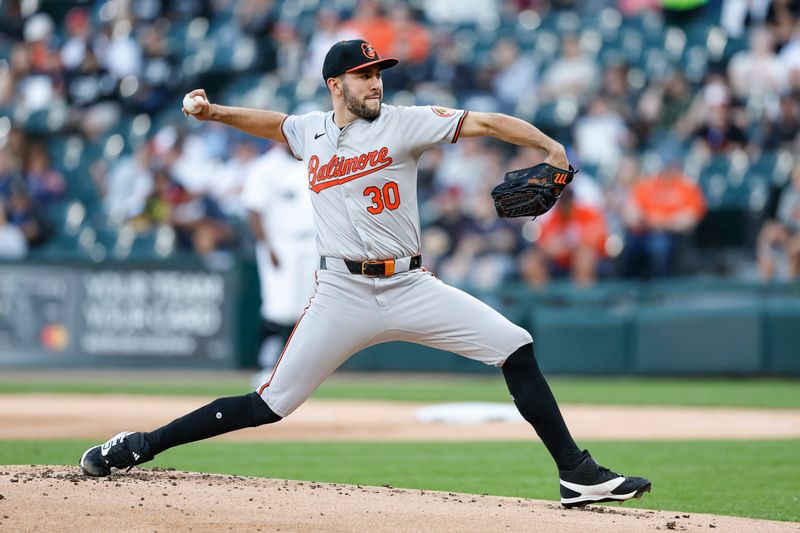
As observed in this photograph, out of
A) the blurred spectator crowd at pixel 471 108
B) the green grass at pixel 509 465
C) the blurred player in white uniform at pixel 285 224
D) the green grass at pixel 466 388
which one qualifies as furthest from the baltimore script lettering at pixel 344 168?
the blurred spectator crowd at pixel 471 108

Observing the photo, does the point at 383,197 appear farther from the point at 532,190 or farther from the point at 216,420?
the point at 216,420

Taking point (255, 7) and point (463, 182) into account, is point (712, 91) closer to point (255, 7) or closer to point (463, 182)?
point (463, 182)

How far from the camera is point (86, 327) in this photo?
48.3ft

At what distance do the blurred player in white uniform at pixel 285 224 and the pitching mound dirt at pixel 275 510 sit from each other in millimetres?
5503

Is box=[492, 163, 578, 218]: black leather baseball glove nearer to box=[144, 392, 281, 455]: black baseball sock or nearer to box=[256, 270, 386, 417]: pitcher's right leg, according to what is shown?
box=[256, 270, 386, 417]: pitcher's right leg

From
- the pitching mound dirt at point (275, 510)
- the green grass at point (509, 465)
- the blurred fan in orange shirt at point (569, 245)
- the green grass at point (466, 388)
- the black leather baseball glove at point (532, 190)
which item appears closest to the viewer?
the pitching mound dirt at point (275, 510)

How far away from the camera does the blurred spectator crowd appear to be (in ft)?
43.8

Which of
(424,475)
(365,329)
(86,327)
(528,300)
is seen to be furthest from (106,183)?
(365,329)

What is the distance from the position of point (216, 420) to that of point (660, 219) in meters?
8.58

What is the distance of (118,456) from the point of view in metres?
5.36

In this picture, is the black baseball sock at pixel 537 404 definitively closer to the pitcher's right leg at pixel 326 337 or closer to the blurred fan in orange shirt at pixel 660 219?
the pitcher's right leg at pixel 326 337

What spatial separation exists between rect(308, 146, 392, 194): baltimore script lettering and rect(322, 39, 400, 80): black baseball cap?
36cm

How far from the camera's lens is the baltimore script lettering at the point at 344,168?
515cm

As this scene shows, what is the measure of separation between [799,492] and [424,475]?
188cm
